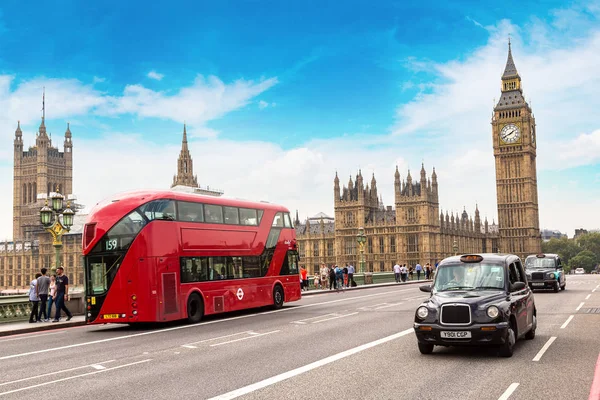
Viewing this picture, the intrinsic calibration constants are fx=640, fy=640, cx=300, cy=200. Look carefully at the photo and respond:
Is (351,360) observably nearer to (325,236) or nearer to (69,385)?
(69,385)

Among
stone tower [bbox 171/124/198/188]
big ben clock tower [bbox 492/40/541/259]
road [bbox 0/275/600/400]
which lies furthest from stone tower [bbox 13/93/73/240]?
road [bbox 0/275/600/400]

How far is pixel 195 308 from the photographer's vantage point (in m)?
20.5

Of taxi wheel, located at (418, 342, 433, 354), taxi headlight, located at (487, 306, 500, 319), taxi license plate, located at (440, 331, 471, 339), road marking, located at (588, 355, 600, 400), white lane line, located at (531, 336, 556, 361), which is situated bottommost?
white lane line, located at (531, 336, 556, 361)

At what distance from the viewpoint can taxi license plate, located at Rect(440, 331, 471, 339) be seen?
1091cm

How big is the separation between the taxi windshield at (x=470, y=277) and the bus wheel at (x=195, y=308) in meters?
9.71

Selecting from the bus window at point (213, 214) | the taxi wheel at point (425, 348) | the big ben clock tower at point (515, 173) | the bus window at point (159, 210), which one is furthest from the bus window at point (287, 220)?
the big ben clock tower at point (515, 173)

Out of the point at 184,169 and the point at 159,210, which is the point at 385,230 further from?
the point at 159,210

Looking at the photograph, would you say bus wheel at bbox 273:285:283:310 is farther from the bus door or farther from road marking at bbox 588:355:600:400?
road marking at bbox 588:355:600:400

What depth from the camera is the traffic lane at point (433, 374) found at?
881 centimetres

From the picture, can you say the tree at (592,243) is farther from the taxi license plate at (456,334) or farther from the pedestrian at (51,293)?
the taxi license plate at (456,334)

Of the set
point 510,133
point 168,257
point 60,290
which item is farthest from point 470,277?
point 510,133

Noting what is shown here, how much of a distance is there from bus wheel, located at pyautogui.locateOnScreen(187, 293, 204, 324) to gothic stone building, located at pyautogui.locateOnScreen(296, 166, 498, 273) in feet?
253

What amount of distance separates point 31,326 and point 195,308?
17.6ft

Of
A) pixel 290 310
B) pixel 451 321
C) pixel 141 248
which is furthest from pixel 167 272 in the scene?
pixel 451 321
